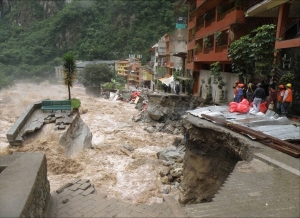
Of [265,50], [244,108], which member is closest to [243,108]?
[244,108]

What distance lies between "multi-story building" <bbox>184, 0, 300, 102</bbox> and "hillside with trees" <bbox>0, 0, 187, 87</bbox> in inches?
1389

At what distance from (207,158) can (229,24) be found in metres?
9.65

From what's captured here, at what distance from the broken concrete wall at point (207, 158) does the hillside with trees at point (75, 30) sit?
49.3 meters

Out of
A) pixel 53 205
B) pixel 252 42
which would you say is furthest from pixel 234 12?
pixel 53 205

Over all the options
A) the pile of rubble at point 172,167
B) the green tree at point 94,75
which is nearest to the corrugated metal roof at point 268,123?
the pile of rubble at point 172,167

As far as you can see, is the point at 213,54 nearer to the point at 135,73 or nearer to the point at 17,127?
the point at 17,127

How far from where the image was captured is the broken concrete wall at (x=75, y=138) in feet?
40.7

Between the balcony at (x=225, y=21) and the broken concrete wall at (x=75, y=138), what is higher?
the balcony at (x=225, y=21)

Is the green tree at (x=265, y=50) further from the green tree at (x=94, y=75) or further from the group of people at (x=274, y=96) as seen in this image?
the green tree at (x=94, y=75)

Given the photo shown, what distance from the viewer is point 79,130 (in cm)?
1473

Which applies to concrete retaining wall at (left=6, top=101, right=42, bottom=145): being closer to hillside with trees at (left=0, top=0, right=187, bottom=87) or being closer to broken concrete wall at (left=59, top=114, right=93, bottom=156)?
broken concrete wall at (left=59, top=114, right=93, bottom=156)

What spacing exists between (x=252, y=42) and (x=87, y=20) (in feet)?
240

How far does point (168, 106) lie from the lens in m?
21.3

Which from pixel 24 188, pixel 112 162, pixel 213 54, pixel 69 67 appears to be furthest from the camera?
pixel 69 67
